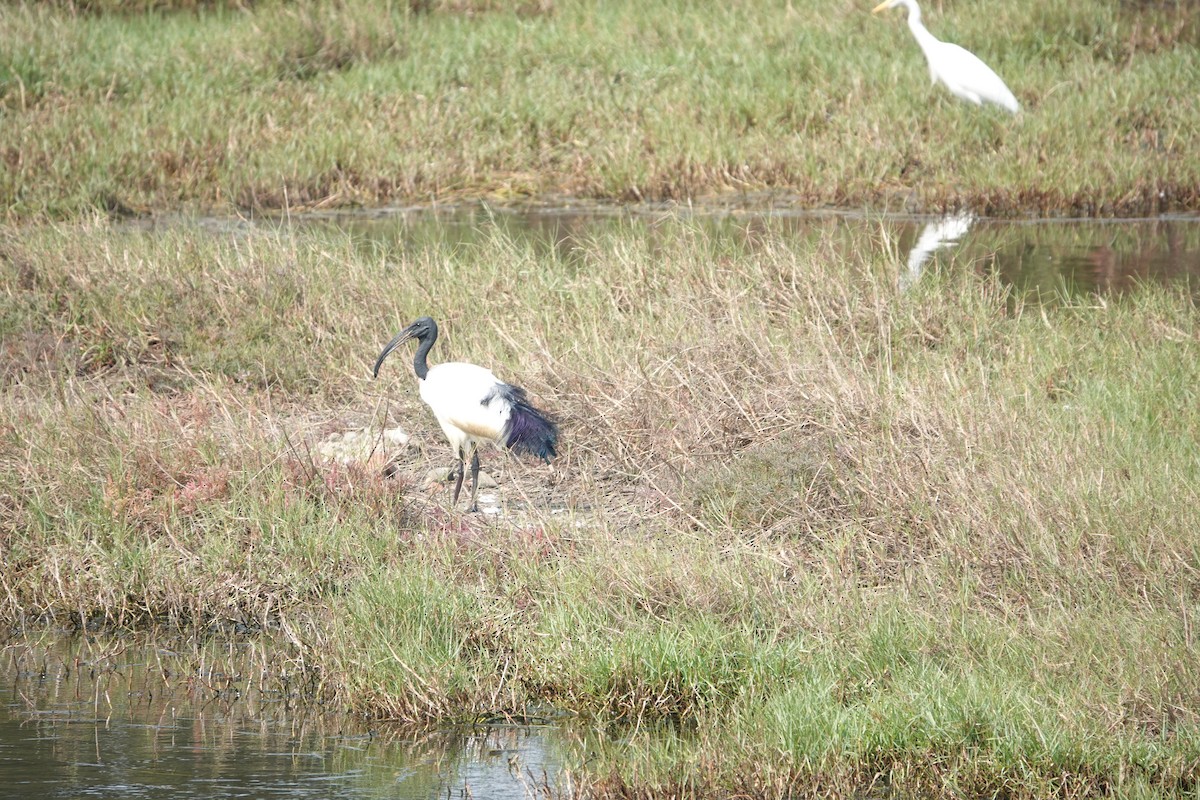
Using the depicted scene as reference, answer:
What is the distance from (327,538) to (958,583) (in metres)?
2.17

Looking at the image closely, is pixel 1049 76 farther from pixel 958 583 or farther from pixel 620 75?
pixel 958 583

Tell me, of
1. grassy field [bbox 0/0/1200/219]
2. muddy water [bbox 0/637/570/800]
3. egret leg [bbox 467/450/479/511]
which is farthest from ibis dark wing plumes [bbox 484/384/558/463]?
grassy field [bbox 0/0/1200/219]

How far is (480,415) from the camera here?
240 inches

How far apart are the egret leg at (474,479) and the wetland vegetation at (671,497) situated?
0.54 ft

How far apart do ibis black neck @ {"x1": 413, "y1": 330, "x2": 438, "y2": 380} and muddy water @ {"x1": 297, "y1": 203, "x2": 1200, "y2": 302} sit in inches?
97.2

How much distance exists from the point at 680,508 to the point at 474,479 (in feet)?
3.40

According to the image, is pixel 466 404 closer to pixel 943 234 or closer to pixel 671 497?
pixel 671 497

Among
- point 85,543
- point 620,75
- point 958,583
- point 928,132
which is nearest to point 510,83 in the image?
point 620,75

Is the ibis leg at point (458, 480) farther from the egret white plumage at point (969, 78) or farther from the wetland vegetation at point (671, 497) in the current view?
the egret white plumage at point (969, 78)

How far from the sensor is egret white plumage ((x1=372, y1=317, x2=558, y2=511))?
20.0ft

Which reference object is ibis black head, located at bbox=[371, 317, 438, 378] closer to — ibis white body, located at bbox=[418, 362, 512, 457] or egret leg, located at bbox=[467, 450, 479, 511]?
ibis white body, located at bbox=[418, 362, 512, 457]

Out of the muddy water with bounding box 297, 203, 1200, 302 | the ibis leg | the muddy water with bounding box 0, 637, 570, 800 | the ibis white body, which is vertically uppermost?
the ibis white body


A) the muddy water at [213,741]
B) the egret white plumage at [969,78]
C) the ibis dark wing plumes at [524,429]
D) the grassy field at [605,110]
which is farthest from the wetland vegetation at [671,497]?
the egret white plumage at [969,78]

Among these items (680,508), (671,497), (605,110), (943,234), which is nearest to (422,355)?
(671,497)
